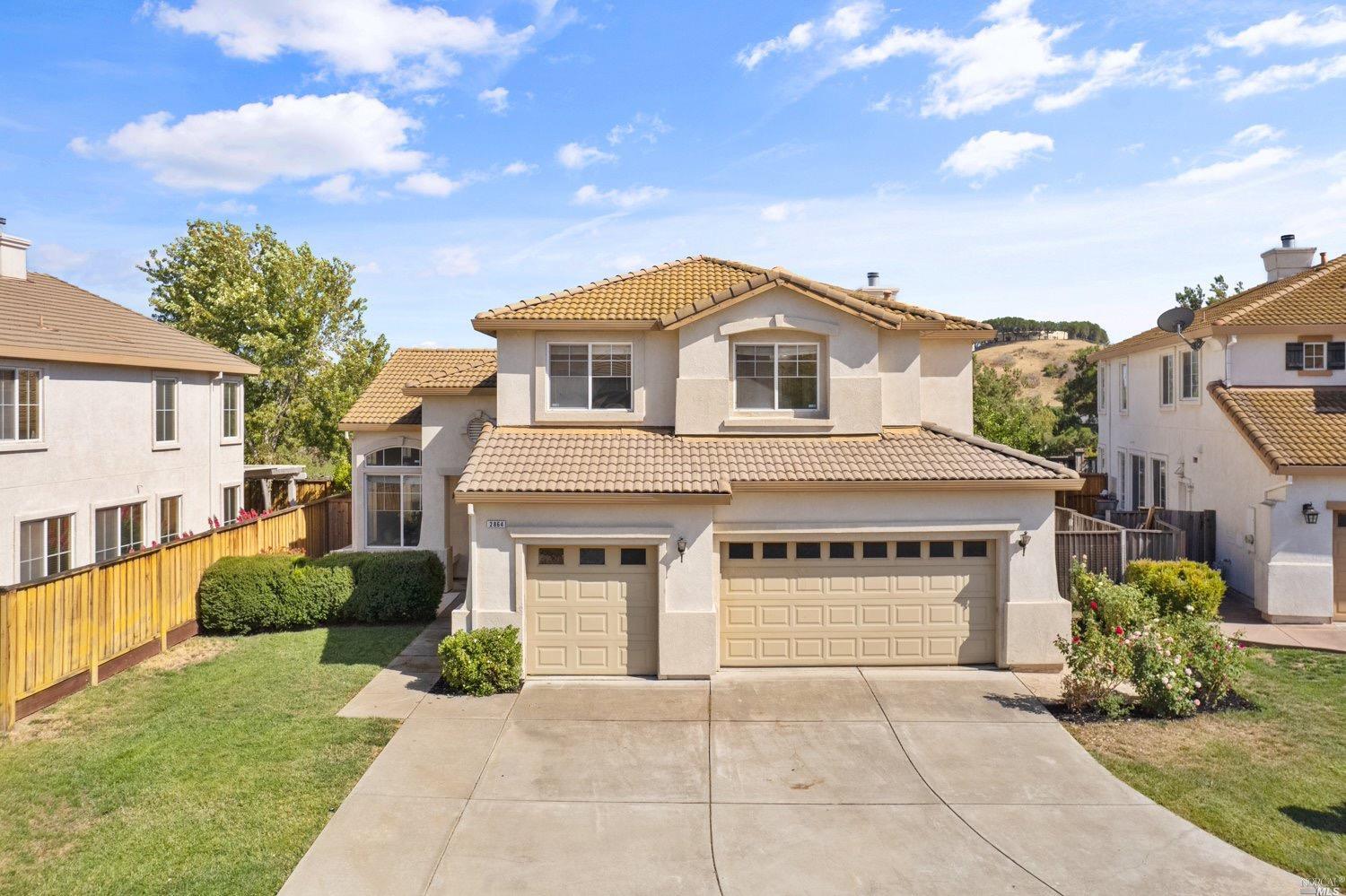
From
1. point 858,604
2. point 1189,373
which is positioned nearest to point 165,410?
point 858,604

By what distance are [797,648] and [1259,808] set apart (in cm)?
619

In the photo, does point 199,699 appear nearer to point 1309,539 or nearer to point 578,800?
point 578,800

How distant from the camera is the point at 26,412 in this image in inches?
615

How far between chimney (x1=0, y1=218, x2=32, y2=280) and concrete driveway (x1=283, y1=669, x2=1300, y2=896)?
16286 millimetres

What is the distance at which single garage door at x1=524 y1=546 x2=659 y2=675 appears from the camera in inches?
501

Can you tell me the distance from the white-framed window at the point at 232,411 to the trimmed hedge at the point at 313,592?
27.0 ft

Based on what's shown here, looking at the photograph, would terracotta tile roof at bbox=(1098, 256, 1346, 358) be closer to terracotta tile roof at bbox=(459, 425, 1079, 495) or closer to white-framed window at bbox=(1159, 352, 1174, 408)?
white-framed window at bbox=(1159, 352, 1174, 408)

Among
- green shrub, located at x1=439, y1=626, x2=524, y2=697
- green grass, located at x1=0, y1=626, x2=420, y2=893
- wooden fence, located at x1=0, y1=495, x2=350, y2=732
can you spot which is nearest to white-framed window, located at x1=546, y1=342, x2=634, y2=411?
green shrub, located at x1=439, y1=626, x2=524, y2=697

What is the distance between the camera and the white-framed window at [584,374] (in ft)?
49.2

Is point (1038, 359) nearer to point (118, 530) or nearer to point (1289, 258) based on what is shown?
point (1289, 258)

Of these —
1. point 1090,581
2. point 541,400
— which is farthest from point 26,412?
point 1090,581

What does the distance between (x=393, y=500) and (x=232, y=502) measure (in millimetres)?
6710

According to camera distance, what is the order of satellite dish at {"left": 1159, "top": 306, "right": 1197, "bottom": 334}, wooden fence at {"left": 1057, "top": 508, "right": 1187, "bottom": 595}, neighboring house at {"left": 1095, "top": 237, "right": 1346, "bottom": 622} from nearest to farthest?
1. neighboring house at {"left": 1095, "top": 237, "right": 1346, "bottom": 622}
2. wooden fence at {"left": 1057, "top": 508, "right": 1187, "bottom": 595}
3. satellite dish at {"left": 1159, "top": 306, "right": 1197, "bottom": 334}

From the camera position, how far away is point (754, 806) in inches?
340
